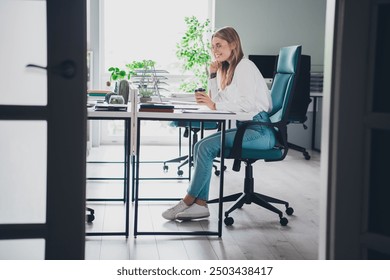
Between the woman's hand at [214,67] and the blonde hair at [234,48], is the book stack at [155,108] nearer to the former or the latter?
the blonde hair at [234,48]

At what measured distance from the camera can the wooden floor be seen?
10.5 feet

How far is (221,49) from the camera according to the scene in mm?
3863

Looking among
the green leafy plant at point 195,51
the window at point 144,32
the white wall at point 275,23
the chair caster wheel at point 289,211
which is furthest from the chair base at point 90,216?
the white wall at point 275,23

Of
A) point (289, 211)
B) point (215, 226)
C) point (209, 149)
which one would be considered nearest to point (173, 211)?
point (215, 226)

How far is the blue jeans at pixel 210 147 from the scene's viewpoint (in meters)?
3.71

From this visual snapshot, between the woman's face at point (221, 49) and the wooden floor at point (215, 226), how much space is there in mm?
1063

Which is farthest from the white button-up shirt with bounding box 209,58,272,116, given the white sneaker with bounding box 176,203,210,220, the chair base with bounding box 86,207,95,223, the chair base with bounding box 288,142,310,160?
the chair base with bounding box 288,142,310,160

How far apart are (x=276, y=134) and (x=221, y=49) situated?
2.15ft

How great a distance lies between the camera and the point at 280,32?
24.8 feet

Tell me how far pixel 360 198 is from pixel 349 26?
0.56 metres

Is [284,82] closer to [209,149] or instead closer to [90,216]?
[209,149]

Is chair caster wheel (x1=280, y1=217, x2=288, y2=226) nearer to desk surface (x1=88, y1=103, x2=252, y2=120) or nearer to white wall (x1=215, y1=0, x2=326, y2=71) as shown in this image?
desk surface (x1=88, y1=103, x2=252, y2=120)
